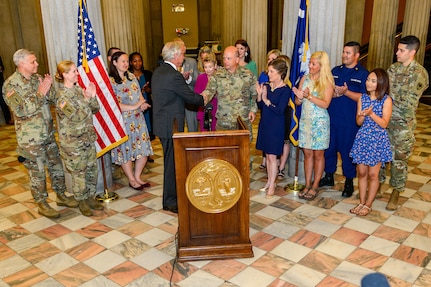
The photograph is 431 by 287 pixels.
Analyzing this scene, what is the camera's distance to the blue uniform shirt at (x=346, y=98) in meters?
4.66

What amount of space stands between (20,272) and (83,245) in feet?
2.04

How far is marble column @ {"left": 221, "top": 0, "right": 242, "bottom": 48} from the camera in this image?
1260 centimetres

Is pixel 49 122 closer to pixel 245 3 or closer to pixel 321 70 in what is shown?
pixel 321 70

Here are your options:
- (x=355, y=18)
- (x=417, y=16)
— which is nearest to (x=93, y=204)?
(x=417, y=16)

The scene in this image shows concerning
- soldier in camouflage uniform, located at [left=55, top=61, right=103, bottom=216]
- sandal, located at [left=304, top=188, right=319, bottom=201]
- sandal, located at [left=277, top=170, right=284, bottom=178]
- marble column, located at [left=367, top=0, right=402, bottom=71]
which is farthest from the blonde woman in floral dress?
marble column, located at [left=367, top=0, right=402, bottom=71]

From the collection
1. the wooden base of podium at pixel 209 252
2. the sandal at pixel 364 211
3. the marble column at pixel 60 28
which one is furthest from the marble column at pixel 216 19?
the wooden base of podium at pixel 209 252

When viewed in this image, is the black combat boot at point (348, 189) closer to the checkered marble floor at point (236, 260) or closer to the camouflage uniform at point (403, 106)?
the checkered marble floor at point (236, 260)

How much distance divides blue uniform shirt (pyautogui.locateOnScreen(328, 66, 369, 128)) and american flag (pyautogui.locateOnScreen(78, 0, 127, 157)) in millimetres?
2618

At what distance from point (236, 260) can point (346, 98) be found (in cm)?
240

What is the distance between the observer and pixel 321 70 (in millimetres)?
4461

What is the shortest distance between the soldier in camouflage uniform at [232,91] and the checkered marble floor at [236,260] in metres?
1.08

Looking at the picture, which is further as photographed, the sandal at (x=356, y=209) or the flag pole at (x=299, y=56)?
the flag pole at (x=299, y=56)

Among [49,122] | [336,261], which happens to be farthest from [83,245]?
[336,261]

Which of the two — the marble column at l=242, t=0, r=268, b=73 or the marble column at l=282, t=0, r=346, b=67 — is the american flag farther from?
the marble column at l=242, t=0, r=268, b=73
